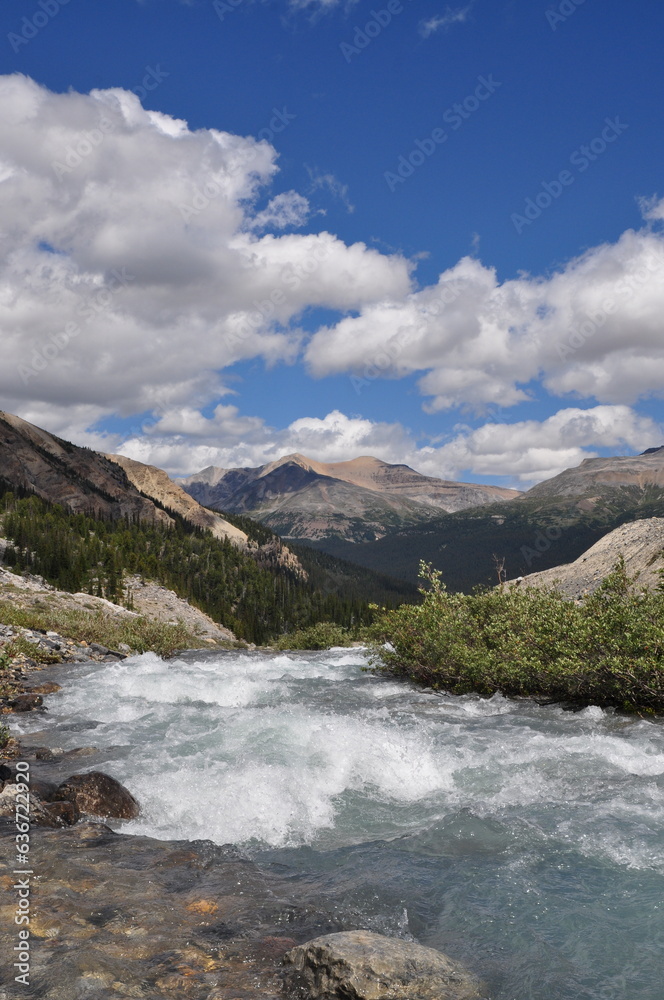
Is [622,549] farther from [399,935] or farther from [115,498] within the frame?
[115,498]

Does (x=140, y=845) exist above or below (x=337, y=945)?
below

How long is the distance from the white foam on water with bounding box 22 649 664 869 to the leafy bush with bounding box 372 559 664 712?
3.96 ft

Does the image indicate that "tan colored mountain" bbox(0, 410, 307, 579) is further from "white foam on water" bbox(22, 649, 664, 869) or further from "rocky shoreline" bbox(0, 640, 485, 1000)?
"rocky shoreline" bbox(0, 640, 485, 1000)

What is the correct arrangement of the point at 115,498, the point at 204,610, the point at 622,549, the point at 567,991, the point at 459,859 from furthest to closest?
the point at 115,498
the point at 204,610
the point at 622,549
the point at 459,859
the point at 567,991

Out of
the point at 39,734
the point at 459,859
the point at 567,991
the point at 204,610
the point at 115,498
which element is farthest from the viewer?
the point at 115,498

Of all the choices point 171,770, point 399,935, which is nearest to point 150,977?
point 399,935

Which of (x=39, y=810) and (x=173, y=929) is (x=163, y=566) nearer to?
(x=39, y=810)

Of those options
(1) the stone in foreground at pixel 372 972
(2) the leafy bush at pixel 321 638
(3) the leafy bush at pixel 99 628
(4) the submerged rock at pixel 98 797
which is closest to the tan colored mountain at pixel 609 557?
(2) the leafy bush at pixel 321 638

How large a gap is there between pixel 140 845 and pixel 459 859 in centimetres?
541

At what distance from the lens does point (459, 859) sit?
9.41m

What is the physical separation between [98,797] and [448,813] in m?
6.97

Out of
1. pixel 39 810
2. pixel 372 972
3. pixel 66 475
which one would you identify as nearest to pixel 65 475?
pixel 66 475

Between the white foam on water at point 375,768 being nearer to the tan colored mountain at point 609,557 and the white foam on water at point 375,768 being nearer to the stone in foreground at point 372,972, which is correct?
the stone in foreground at point 372,972

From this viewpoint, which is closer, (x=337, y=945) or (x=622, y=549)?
(x=337, y=945)
